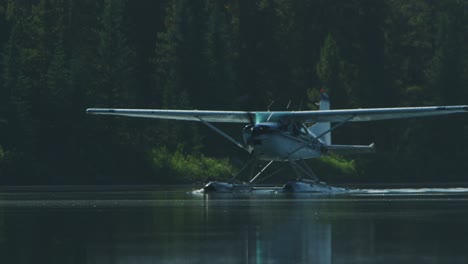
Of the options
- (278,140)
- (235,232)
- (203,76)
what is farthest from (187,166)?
(235,232)

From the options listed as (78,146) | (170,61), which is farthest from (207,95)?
(78,146)

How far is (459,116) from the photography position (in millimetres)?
61344

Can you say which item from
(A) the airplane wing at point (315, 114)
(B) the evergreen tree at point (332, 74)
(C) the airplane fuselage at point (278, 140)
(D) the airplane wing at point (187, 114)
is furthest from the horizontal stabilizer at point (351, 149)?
(B) the evergreen tree at point (332, 74)

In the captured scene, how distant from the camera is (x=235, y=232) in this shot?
1677 centimetres

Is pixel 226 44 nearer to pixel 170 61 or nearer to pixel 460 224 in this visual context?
pixel 170 61

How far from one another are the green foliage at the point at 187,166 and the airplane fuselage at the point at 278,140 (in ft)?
48.6

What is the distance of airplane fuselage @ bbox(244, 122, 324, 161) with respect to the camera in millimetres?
31703

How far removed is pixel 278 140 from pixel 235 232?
15.4 metres

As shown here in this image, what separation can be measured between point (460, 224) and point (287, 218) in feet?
9.88

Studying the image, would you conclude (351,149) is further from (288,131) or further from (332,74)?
(332,74)

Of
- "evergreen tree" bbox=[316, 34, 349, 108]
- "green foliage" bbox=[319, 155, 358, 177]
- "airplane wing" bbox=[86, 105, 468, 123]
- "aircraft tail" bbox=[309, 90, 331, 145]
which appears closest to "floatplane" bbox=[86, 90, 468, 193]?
"airplane wing" bbox=[86, 105, 468, 123]

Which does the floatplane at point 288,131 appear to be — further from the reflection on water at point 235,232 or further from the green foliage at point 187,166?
the green foliage at point 187,166

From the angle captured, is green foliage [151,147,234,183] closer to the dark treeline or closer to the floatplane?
the dark treeline

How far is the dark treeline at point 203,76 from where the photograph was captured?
161ft
